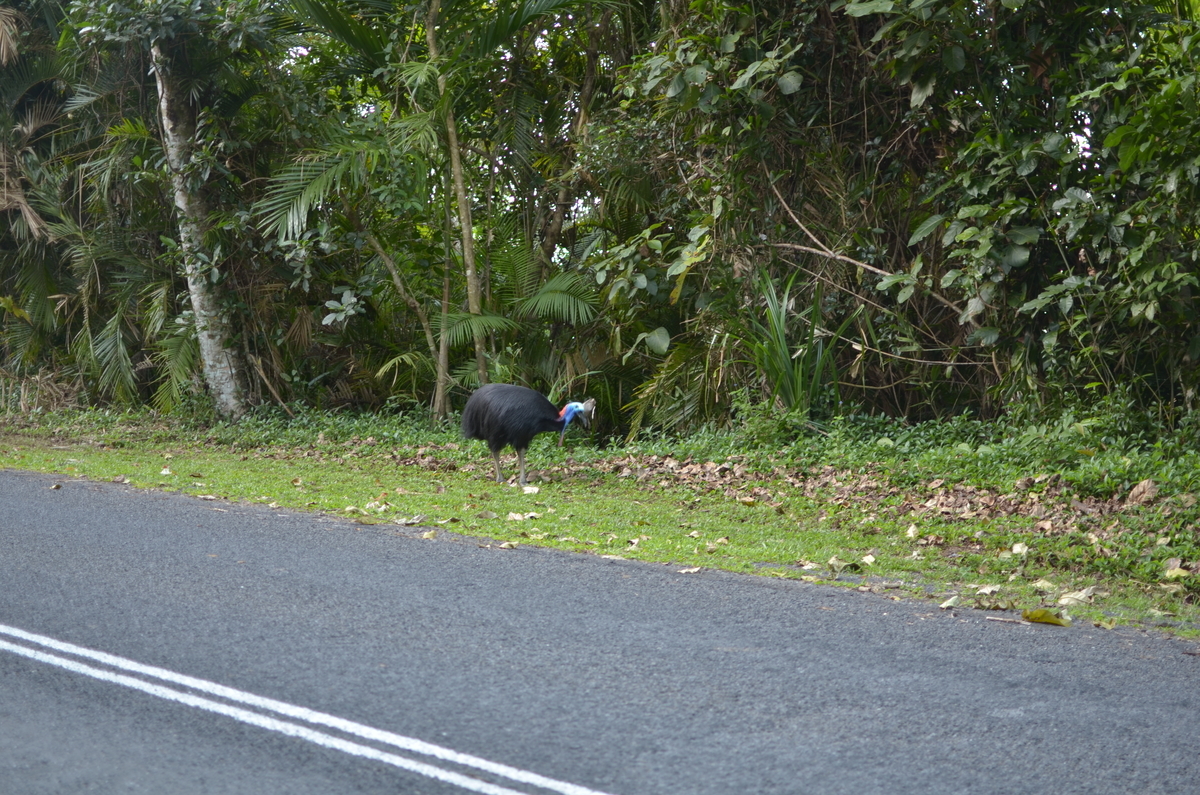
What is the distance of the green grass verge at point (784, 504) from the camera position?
19.3 feet

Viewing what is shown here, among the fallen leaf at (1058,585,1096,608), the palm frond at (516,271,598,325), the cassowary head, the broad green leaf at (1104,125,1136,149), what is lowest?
the fallen leaf at (1058,585,1096,608)

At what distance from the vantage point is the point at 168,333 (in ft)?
44.4

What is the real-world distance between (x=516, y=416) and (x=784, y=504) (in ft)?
7.90

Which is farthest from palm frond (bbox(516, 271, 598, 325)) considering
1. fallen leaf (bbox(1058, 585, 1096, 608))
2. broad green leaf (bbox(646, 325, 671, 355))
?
fallen leaf (bbox(1058, 585, 1096, 608))

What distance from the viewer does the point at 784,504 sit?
797 centimetres

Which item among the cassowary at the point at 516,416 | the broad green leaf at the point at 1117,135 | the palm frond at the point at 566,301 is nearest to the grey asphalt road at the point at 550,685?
the cassowary at the point at 516,416

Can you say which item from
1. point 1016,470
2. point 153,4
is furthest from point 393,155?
point 1016,470

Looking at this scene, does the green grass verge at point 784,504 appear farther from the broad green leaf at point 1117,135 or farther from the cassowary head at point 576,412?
the broad green leaf at point 1117,135

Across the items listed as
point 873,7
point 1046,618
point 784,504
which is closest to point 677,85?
point 873,7

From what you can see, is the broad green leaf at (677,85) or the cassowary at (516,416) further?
the broad green leaf at (677,85)

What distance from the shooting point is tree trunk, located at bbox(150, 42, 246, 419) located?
12.7 meters

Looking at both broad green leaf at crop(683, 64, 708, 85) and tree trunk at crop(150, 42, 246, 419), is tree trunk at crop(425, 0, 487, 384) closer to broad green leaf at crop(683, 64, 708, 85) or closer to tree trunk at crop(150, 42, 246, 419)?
tree trunk at crop(150, 42, 246, 419)

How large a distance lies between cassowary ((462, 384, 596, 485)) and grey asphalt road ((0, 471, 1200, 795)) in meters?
3.09

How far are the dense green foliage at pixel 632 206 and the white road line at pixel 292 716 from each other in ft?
17.7
